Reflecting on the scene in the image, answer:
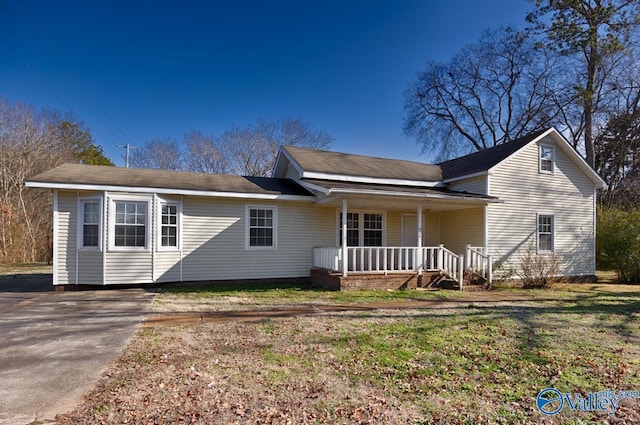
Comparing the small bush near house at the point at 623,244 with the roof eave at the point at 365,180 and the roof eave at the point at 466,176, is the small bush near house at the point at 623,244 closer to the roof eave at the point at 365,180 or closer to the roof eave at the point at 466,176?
the roof eave at the point at 466,176

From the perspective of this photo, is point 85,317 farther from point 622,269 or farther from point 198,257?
point 622,269

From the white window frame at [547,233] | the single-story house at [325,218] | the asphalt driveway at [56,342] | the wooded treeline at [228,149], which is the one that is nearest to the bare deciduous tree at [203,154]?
the wooded treeline at [228,149]

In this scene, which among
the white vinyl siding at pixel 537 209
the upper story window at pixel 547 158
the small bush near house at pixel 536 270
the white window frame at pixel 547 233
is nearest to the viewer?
the small bush near house at pixel 536 270

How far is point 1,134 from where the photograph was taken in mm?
21578

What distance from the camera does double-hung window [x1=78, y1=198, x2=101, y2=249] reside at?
10492 mm

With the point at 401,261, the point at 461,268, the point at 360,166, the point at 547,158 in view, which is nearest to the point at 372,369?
the point at 401,261

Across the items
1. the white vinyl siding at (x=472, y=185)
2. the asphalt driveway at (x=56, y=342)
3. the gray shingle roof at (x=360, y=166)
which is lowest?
the asphalt driveway at (x=56, y=342)

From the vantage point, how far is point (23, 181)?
20156mm

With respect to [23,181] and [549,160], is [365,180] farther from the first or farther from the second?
[23,181]

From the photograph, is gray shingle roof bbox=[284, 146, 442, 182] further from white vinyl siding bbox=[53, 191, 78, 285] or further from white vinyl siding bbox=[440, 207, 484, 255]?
white vinyl siding bbox=[53, 191, 78, 285]

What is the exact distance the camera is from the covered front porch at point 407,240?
11334 mm

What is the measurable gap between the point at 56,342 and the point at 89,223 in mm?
5863

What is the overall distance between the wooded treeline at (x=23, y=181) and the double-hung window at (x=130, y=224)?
13.3 metres

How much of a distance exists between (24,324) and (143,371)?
400cm
